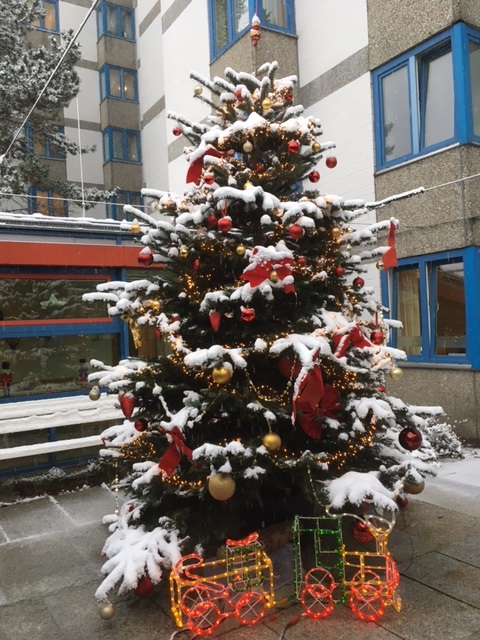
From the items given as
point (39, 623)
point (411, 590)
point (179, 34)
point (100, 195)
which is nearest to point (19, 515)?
point (39, 623)

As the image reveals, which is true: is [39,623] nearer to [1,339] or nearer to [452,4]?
[1,339]

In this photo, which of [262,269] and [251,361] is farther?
[251,361]

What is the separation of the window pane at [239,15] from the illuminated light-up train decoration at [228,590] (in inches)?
433

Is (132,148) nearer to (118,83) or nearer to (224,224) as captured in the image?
(118,83)

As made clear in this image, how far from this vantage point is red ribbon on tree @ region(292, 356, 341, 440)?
12.6ft

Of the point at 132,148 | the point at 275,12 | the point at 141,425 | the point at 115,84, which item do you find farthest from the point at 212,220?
the point at 115,84

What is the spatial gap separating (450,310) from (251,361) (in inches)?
217

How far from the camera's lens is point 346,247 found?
16.3ft

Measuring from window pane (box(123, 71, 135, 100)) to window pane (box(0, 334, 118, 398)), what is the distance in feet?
52.1

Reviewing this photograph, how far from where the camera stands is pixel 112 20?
21.2 m

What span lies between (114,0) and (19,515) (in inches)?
861

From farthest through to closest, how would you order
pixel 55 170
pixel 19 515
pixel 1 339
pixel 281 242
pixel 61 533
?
pixel 55 170
pixel 1 339
pixel 19 515
pixel 61 533
pixel 281 242

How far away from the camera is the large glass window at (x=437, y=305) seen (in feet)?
27.1

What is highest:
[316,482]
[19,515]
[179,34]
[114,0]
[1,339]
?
[114,0]
